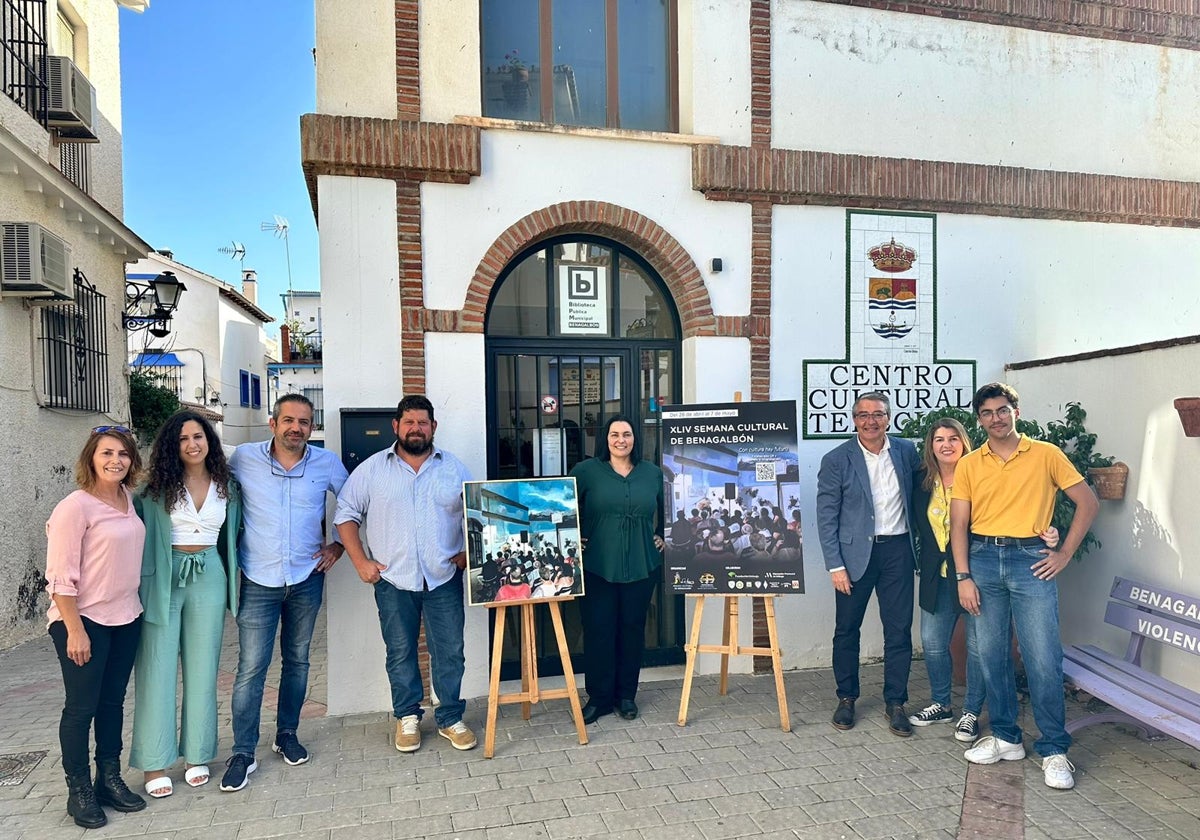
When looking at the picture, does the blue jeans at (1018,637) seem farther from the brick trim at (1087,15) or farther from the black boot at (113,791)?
the black boot at (113,791)

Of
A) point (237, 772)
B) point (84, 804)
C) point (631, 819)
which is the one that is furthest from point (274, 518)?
point (631, 819)

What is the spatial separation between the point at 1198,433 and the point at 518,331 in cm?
413

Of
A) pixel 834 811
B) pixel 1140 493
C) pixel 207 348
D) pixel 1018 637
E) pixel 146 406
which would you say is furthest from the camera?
pixel 207 348

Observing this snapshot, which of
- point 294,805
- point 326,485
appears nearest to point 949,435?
point 326,485

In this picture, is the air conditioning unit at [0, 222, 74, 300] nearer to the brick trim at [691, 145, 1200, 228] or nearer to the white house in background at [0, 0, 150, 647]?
the white house in background at [0, 0, 150, 647]

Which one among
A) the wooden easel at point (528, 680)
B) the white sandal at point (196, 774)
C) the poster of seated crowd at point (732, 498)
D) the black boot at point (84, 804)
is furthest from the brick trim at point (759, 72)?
the black boot at point (84, 804)

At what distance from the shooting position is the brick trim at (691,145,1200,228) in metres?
5.56

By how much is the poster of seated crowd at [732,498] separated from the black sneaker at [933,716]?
3.30ft

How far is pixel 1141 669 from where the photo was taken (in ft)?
14.6

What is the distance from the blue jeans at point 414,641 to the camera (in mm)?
4461

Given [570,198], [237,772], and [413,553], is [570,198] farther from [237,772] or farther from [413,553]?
[237,772]

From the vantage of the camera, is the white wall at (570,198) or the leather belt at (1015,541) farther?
the white wall at (570,198)

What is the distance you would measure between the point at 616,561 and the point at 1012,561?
7.09 ft

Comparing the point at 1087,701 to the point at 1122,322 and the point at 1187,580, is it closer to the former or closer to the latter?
the point at 1187,580
